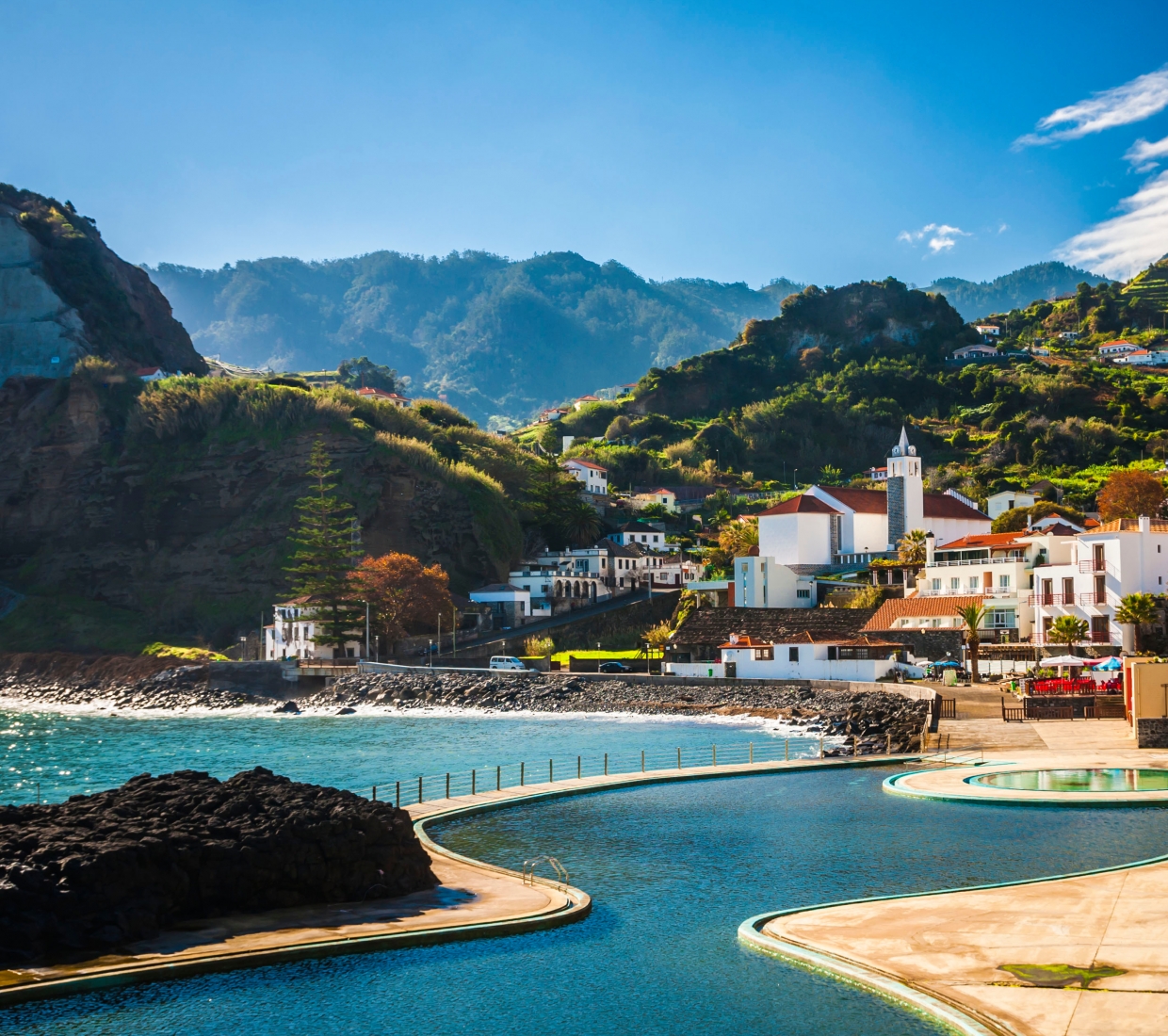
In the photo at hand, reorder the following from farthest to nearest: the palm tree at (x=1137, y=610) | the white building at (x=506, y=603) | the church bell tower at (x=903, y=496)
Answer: the white building at (x=506, y=603), the church bell tower at (x=903, y=496), the palm tree at (x=1137, y=610)

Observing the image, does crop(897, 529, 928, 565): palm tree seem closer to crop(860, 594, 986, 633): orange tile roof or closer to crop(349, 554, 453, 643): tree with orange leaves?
crop(860, 594, 986, 633): orange tile roof

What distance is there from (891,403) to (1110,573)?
88.3m

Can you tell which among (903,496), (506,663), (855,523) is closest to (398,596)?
(506,663)

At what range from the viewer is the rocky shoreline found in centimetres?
4064

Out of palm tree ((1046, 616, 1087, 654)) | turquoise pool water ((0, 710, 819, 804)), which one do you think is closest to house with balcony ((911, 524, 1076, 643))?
palm tree ((1046, 616, 1087, 654))

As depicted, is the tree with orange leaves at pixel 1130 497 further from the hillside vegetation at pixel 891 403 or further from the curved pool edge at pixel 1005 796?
the curved pool edge at pixel 1005 796

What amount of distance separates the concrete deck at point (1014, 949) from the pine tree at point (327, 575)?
6270 cm

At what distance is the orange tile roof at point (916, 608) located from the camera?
56.5 m

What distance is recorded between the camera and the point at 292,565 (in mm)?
89750

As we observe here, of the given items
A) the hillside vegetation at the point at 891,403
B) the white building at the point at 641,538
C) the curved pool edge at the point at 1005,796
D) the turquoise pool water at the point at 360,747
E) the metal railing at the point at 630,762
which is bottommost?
the turquoise pool water at the point at 360,747

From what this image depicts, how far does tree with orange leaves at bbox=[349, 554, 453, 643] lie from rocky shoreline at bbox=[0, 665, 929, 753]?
7943 millimetres

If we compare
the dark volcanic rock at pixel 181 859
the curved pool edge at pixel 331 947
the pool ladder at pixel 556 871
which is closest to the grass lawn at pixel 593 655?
the curved pool edge at pixel 331 947

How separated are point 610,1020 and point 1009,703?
1213 inches

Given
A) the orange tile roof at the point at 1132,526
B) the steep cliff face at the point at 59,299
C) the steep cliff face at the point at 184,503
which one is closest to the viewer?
the orange tile roof at the point at 1132,526
